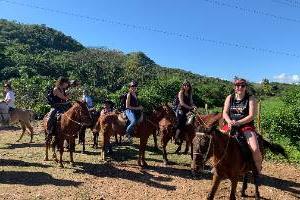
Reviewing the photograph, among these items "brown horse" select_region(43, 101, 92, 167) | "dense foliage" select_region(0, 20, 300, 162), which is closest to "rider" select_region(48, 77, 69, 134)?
"brown horse" select_region(43, 101, 92, 167)

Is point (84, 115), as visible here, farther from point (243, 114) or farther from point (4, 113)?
point (4, 113)

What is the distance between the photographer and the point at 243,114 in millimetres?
9469

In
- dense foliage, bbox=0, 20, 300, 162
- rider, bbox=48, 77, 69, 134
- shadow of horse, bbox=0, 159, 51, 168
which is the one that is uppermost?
dense foliage, bbox=0, 20, 300, 162

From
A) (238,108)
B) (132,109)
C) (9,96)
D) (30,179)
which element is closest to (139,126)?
(132,109)

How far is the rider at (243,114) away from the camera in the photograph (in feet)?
A: 30.4

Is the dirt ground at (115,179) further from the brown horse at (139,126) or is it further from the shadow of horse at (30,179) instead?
the brown horse at (139,126)

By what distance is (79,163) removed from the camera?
47.0 ft

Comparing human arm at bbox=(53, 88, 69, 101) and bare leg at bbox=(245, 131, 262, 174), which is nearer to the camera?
bare leg at bbox=(245, 131, 262, 174)

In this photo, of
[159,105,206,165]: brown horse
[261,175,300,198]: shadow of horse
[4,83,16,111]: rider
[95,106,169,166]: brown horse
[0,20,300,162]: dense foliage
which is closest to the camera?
[261,175,300,198]: shadow of horse

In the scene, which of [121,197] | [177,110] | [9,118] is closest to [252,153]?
[121,197]

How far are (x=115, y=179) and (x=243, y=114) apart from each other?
4.74 meters

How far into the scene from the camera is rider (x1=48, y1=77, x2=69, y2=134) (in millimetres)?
13562

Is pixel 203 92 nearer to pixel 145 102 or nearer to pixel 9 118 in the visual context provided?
pixel 145 102

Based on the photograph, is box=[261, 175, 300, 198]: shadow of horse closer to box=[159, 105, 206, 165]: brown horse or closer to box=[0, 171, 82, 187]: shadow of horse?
box=[159, 105, 206, 165]: brown horse
